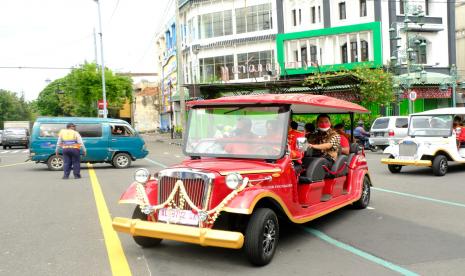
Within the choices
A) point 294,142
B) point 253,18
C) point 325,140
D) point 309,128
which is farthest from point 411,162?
point 253,18

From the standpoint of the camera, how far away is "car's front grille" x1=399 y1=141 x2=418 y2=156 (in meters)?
13.1

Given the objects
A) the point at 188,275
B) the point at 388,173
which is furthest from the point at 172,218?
the point at 388,173

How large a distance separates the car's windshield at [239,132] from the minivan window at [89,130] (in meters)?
12.0

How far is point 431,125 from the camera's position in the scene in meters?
13.5

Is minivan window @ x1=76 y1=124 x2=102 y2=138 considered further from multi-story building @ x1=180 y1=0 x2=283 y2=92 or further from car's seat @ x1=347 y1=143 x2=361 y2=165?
multi-story building @ x1=180 y1=0 x2=283 y2=92

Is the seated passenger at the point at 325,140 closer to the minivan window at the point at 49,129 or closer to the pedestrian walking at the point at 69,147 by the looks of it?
the pedestrian walking at the point at 69,147

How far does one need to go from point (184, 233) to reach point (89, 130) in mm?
13689

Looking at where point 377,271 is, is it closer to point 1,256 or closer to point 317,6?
point 1,256

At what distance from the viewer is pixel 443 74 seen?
35.5 metres

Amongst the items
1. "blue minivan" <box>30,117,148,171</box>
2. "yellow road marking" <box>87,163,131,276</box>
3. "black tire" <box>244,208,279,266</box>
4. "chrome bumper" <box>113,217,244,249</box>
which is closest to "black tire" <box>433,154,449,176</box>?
"yellow road marking" <box>87,163,131,276</box>

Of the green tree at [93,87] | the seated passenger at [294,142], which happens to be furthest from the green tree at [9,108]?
the seated passenger at [294,142]

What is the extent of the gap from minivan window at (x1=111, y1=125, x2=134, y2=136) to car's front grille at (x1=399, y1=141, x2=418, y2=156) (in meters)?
10.1

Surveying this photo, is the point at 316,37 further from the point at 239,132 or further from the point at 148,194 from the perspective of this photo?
the point at 148,194

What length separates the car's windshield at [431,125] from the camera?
43.6ft
